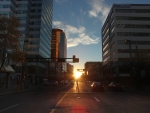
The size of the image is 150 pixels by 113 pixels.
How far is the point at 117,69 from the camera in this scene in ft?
228

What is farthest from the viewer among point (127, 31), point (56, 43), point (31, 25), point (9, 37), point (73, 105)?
point (56, 43)

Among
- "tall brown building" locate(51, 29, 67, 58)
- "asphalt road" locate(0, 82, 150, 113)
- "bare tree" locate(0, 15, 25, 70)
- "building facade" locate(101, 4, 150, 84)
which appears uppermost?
"tall brown building" locate(51, 29, 67, 58)

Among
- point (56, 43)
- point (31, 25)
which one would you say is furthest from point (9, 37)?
point (56, 43)

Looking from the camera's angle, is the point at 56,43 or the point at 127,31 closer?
the point at 127,31

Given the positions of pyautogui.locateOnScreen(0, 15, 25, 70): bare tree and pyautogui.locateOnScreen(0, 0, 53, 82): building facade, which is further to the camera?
pyautogui.locateOnScreen(0, 0, 53, 82): building facade

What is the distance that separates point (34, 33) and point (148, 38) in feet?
172

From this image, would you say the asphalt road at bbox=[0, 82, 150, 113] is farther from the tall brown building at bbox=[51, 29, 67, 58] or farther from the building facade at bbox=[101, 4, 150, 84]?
the tall brown building at bbox=[51, 29, 67, 58]

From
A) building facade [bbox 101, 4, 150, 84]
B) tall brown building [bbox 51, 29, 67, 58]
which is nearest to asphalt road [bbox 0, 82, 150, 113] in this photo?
building facade [bbox 101, 4, 150, 84]

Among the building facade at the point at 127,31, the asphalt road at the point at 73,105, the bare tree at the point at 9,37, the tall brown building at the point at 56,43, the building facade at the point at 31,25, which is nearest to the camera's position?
the asphalt road at the point at 73,105

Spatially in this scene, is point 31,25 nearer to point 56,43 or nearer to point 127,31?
point 127,31

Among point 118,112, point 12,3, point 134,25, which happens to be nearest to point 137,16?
point 134,25

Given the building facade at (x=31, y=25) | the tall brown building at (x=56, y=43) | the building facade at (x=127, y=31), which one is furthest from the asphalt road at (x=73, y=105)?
the tall brown building at (x=56, y=43)

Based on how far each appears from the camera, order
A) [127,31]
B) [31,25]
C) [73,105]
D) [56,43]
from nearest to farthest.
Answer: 1. [73,105]
2. [127,31]
3. [31,25]
4. [56,43]

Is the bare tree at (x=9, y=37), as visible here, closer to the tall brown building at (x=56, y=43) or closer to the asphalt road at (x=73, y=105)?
the asphalt road at (x=73, y=105)
